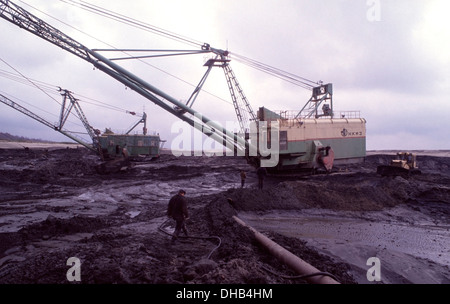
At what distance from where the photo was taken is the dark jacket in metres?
7.76

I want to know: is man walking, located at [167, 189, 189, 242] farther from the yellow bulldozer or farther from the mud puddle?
the yellow bulldozer

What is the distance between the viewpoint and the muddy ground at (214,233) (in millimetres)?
5273

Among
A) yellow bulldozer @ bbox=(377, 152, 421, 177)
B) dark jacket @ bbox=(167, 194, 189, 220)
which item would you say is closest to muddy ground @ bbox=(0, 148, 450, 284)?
dark jacket @ bbox=(167, 194, 189, 220)

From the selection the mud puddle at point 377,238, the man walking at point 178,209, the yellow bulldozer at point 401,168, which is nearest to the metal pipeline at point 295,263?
the mud puddle at point 377,238

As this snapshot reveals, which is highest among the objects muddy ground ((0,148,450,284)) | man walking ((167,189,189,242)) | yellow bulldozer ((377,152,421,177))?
yellow bulldozer ((377,152,421,177))

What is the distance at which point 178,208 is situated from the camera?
784 centimetres

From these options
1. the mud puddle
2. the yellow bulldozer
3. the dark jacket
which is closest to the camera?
the mud puddle

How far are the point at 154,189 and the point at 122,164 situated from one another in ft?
35.2

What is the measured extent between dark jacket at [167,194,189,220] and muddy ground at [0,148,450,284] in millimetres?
740

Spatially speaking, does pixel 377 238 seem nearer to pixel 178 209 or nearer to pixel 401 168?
pixel 178 209

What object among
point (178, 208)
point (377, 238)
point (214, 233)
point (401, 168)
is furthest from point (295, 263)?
→ point (401, 168)

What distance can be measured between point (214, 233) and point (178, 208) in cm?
155

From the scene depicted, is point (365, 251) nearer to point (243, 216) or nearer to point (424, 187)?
point (243, 216)

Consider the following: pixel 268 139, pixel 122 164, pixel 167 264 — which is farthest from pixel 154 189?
pixel 167 264
